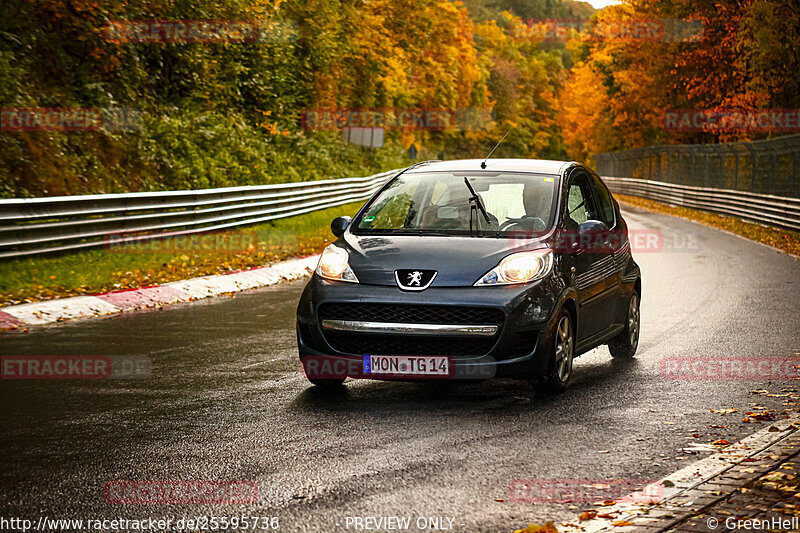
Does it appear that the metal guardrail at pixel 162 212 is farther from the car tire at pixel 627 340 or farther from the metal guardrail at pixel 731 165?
the car tire at pixel 627 340

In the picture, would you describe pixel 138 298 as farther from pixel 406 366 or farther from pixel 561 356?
pixel 561 356

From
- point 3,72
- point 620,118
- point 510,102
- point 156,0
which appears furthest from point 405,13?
point 510,102

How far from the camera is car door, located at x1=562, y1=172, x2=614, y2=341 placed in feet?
28.6

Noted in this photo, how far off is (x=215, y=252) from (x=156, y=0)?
962 cm

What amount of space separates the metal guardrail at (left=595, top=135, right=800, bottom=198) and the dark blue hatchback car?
846 inches

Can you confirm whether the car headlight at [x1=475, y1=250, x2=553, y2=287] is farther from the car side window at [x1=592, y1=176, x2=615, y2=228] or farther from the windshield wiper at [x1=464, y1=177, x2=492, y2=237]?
the car side window at [x1=592, y1=176, x2=615, y2=228]

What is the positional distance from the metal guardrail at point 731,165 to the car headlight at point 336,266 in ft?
74.7

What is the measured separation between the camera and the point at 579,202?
31.2ft

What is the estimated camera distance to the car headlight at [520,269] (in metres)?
7.93

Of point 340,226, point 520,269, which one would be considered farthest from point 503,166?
point 520,269

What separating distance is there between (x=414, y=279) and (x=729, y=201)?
31.1 m

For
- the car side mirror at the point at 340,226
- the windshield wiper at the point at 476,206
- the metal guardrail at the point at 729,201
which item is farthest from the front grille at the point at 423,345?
the metal guardrail at the point at 729,201

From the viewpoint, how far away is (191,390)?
8.41m

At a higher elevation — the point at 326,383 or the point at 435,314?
the point at 435,314
